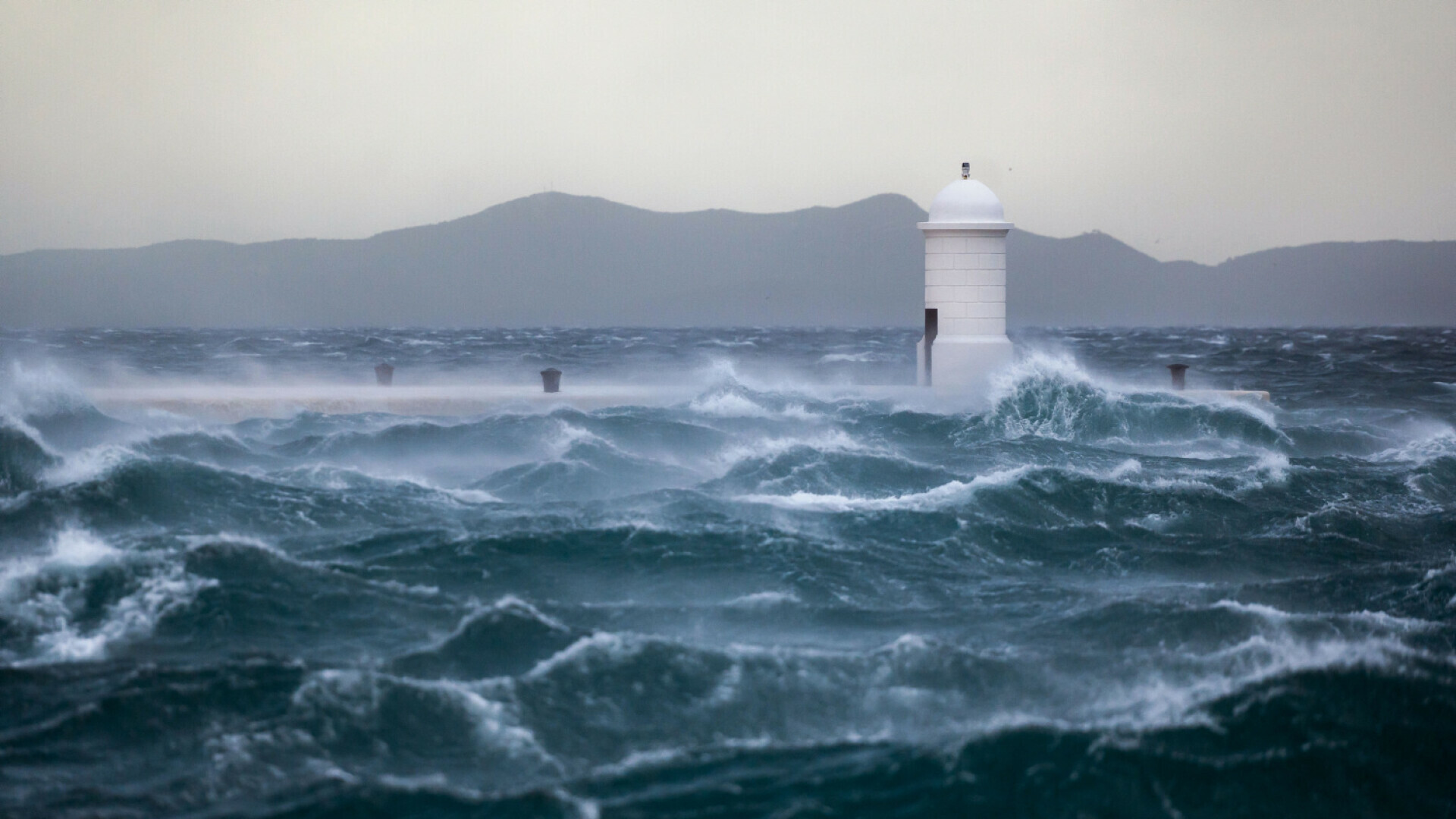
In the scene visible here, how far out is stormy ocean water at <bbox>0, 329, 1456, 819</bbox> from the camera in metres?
4.50

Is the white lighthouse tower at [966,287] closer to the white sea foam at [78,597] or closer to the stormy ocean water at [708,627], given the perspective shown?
the stormy ocean water at [708,627]

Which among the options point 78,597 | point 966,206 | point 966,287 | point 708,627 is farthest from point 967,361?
point 78,597

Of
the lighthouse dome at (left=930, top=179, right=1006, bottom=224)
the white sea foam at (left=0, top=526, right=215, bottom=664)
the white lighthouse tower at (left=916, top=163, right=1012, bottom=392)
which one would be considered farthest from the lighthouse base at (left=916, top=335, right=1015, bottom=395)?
the white sea foam at (left=0, top=526, right=215, bottom=664)

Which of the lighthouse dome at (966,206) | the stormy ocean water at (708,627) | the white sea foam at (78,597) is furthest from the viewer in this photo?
the lighthouse dome at (966,206)

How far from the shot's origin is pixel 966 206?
15.3 meters

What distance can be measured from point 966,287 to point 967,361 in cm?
97

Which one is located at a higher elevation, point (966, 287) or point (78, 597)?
point (966, 287)

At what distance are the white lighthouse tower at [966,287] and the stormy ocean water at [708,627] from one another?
100 inches

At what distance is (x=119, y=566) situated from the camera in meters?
6.74

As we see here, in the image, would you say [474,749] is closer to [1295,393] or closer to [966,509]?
[966,509]

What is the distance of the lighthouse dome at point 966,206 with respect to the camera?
15234mm

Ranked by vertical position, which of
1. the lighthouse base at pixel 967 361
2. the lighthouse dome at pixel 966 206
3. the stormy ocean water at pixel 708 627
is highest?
the lighthouse dome at pixel 966 206

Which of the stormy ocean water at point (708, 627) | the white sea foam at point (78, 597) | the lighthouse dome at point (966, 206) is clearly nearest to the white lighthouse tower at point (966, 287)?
the lighthouse dome at point (966, 206)

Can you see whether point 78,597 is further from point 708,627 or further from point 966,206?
point 966,206
